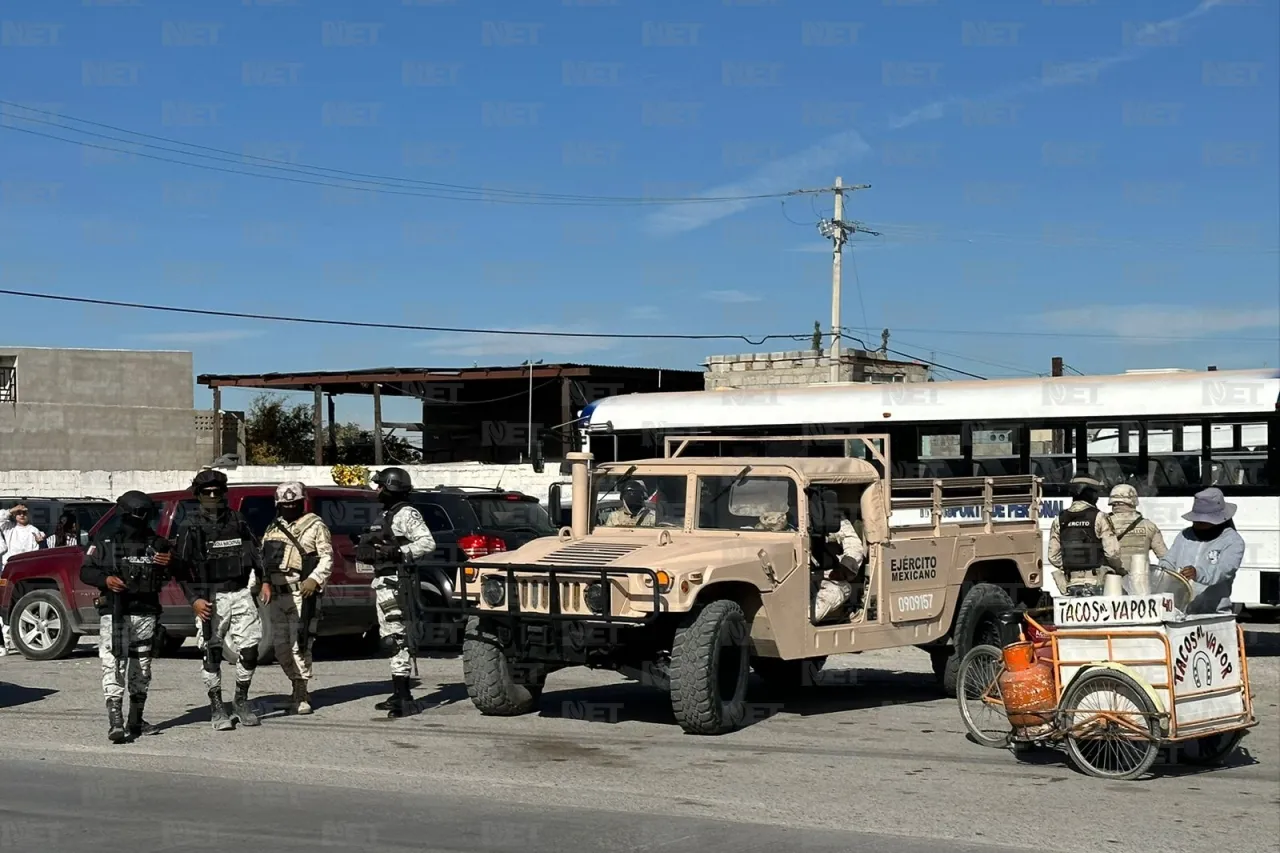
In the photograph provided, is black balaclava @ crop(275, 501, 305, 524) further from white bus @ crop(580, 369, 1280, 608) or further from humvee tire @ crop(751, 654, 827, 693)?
white bus @ crop(580, 369, 1280, 608)

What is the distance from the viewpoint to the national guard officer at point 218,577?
10602 mm

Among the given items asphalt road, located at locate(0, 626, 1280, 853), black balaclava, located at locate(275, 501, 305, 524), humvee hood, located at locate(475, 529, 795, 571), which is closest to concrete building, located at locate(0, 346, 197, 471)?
asphalt road, located at locate(0, 626, 1280, 853)

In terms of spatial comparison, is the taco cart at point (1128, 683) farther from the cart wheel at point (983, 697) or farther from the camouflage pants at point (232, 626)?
the camouflage pants at point (232, 626)

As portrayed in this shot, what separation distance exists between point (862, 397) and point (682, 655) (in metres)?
10.4

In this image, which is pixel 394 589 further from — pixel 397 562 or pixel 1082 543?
pixel 1082 543

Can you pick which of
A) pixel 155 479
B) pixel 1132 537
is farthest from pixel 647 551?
pixel 155 479

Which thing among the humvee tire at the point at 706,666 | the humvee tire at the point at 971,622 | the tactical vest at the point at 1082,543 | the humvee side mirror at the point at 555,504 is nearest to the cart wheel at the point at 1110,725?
the humvee tire at the point at 706,666

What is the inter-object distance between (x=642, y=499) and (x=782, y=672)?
7.63 ft

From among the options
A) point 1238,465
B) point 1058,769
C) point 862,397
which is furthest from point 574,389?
point 1058,769

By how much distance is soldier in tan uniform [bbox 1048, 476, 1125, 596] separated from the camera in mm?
12211

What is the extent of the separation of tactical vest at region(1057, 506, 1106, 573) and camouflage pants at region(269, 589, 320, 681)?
19.9 feet

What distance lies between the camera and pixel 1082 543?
12.2 metres

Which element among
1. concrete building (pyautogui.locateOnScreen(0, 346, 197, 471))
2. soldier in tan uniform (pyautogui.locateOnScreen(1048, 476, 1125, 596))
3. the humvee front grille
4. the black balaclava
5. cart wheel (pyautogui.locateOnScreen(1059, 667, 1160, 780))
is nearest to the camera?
cart wheel (pyautogui.locateOnScreen(1059, 667, 1160, 780))

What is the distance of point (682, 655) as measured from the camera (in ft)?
34.7
